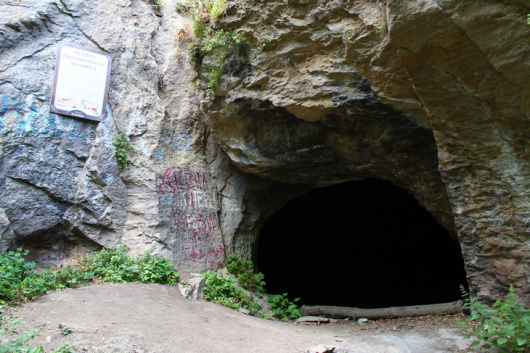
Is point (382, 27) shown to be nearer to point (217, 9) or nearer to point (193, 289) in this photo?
point (217, 9)

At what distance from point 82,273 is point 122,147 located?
2043 millimetres

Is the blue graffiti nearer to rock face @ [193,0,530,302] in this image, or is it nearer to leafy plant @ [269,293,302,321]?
rock face @ [193,0,530,302]

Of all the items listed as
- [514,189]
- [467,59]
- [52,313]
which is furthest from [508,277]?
[52,313]

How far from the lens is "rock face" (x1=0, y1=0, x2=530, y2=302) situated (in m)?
3.85

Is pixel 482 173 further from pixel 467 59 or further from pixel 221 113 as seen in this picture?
pixel 221 113

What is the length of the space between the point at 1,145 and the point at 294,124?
4100 millimetres

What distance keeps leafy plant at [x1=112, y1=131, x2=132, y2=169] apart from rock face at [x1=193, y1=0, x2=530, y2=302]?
4.53ft

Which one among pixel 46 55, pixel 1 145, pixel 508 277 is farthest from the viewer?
pixel 46 55

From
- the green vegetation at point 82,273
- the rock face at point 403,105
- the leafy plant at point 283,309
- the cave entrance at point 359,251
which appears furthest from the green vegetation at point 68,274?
the cave entrance at point 359,251

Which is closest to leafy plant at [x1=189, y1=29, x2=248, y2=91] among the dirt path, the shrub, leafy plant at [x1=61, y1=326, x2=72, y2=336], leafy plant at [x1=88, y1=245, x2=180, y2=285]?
leafy plant at [x1=88, y1=245, x2=180, y2=285]

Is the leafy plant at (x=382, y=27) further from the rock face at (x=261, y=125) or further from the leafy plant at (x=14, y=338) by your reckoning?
the leafy plant at (x=14, y=338)

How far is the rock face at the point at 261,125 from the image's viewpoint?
3852 mm

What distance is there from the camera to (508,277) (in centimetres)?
441

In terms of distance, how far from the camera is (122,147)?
605cm
